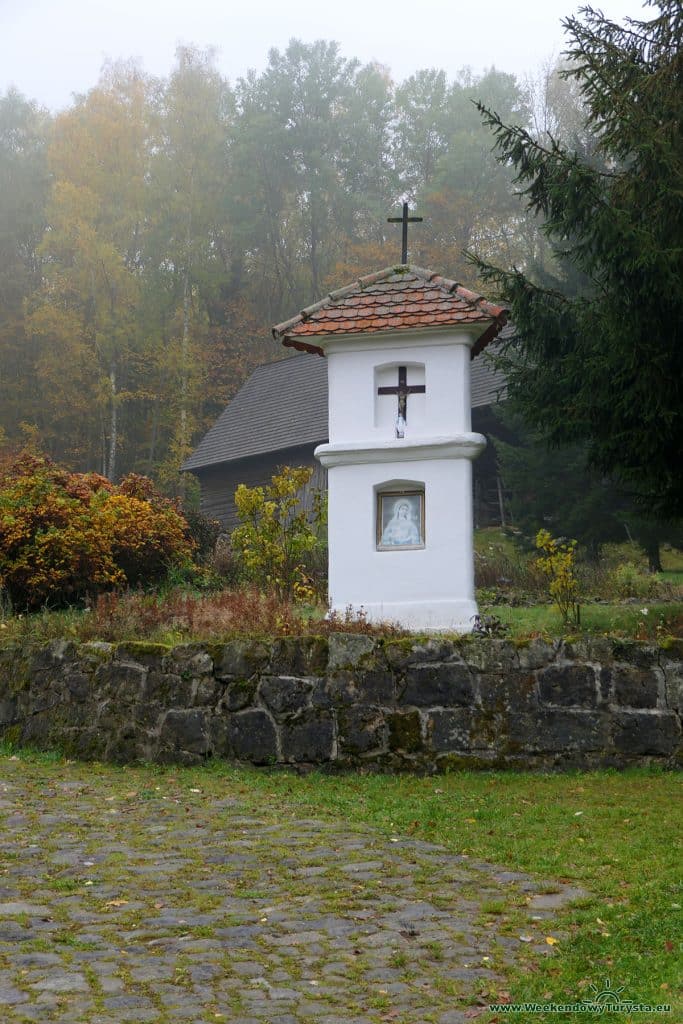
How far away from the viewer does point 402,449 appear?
13.1m

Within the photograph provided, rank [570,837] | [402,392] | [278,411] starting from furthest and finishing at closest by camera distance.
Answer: [278,411], [402,392], [570,837]

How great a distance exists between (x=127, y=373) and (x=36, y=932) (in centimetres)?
3626

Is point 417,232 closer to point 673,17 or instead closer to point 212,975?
point 673,17

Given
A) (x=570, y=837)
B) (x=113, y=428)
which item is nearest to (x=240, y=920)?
(x=570, y=837)

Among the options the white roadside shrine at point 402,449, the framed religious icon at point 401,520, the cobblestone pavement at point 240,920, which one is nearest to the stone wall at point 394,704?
the cobblestone pavement at point 240,920

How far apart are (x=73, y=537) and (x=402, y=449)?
4813 millimetres

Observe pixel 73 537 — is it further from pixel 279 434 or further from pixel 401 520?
pixel 279 434

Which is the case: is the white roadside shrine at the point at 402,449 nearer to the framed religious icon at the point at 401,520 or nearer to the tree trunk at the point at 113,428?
the framed religious icon at the point at 401,520

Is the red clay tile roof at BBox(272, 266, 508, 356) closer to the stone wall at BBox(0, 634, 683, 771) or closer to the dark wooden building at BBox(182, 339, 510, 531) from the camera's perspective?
the stone wall at BBox(0, 634, 683, 771)

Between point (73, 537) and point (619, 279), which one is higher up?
point (619, 279)

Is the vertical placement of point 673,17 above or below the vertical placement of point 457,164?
below

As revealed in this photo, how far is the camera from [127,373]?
4103 cm

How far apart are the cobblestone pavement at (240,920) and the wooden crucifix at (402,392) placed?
5.58m

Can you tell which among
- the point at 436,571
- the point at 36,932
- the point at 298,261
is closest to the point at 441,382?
the point at 436,571
